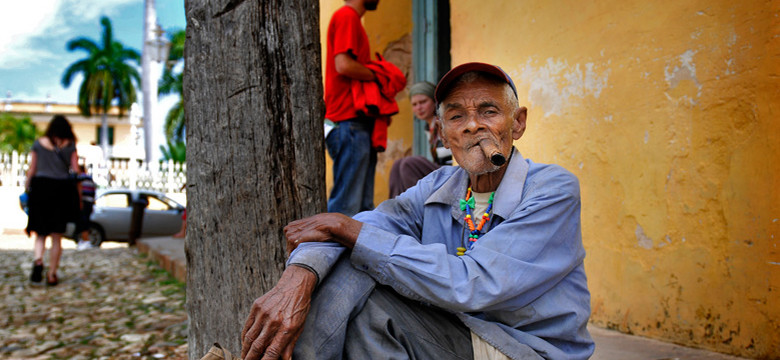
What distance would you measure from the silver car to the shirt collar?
11908 mm

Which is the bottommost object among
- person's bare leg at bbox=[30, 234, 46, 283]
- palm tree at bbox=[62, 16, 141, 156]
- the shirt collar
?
person's bare leg at bbox=[30, 234, 46, 283]

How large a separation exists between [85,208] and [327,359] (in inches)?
412

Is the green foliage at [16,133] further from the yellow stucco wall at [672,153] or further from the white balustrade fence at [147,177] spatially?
the yellow stucco wall at [672,153]

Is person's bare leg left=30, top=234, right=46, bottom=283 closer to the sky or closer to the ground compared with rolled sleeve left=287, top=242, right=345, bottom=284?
closer to the ground

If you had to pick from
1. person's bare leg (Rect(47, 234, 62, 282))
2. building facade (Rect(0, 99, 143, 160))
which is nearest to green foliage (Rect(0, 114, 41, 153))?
building facade (Rect(0, 99, 143, 160))

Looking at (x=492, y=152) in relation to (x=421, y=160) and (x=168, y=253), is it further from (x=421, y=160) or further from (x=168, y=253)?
(x=168, y=253)

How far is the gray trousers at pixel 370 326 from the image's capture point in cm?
165

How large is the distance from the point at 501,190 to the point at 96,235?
12872 mm

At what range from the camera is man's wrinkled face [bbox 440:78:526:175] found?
1988mm

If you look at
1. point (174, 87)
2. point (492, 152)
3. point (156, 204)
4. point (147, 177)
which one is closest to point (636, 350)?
point (492, 152)

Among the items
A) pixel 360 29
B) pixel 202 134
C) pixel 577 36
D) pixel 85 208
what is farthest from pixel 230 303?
pixel 85 208

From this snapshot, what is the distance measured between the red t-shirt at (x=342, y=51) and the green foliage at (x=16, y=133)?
45301 millimetres

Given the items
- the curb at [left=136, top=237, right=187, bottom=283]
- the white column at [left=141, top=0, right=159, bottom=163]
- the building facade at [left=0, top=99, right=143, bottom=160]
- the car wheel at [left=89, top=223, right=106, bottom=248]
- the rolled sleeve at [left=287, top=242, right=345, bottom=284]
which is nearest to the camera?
the rolled sleeve at [left=287, top=242, right=345, bottom=284]

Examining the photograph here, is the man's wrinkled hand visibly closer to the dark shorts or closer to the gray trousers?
the gray trousers
